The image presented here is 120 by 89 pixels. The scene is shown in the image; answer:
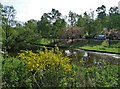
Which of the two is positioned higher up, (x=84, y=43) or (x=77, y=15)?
(x=77, y=15)

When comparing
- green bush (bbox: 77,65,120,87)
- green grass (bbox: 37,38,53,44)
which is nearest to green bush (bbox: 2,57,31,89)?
green bush (bbox: 77,65,120,87)

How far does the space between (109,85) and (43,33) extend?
89.9 feet

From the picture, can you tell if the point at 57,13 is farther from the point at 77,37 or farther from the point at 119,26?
the point at 119,26

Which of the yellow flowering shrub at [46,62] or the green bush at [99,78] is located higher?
the yellow flowering shrub at [46,62]

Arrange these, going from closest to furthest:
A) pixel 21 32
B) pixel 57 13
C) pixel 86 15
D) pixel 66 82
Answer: pixel 66 82, pixel 21 32, pixel 86 15, pixel 57 13

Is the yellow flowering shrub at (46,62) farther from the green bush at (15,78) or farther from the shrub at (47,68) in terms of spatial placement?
the green bush at (15,78)

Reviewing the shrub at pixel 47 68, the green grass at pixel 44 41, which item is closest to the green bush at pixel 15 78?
the shrub at pixel 47 68

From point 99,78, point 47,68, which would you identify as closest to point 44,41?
point 47,68

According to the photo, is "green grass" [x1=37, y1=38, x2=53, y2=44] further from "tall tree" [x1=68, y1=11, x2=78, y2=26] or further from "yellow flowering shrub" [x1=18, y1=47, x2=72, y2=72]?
"yellow flowering shrub" [x1=18, y1=47, x2=72, y2=72]

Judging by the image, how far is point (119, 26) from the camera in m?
29.2

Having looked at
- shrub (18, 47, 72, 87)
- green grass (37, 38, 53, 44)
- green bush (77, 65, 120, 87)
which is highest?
shrub (18, 47, 72, 87)

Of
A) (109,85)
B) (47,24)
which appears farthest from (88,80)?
(47,24)

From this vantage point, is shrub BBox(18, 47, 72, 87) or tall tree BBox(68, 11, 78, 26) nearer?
shrub BBox(18, 47, 72, 87)

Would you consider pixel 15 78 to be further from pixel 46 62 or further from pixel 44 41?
pixel 44 41
